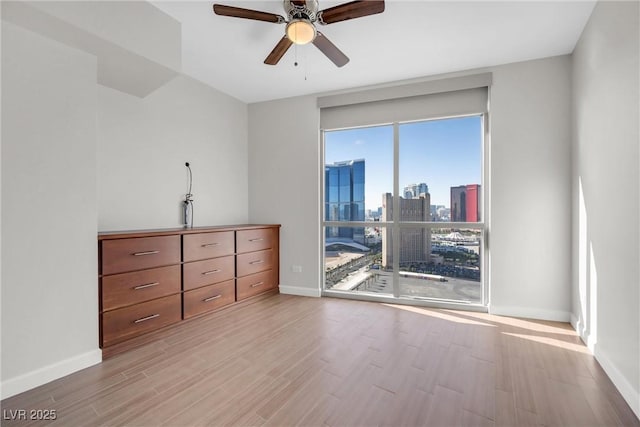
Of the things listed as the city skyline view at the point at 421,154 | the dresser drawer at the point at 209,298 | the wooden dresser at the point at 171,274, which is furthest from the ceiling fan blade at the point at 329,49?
the dresser drawer at the point at 209,298

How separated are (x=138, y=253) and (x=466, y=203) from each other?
347cm

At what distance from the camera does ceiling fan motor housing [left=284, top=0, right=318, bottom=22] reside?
6.95ft

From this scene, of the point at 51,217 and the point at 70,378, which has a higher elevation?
the point at 51,217

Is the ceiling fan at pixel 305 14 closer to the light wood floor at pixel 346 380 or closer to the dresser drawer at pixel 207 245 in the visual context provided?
the dresser drawer at pixel 207 245

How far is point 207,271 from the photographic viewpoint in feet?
10.9

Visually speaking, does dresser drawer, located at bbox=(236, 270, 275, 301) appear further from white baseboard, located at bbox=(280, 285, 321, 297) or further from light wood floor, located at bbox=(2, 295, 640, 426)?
light wood floor, located at bbox=(2, 295, 640, 426)

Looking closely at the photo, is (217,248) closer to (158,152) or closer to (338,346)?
(158,152)

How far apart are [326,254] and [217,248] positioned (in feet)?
5.00

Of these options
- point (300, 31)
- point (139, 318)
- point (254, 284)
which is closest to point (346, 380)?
point (139, 318)

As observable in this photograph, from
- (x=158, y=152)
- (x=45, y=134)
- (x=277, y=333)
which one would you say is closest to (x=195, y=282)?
(x=277, y=333)

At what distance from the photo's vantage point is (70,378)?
209cm

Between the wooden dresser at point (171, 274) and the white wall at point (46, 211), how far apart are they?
0.51ft

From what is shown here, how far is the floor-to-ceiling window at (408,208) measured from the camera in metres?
3.61

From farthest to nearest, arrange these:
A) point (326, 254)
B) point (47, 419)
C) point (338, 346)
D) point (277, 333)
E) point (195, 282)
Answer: point (326, 254), point (195, 282), point (277, 333), point (338, 346), point (47, 419)
